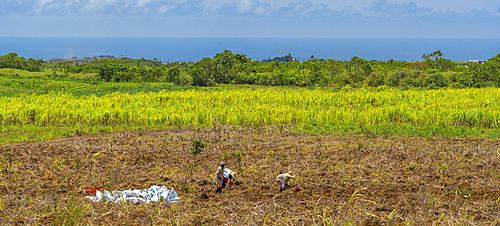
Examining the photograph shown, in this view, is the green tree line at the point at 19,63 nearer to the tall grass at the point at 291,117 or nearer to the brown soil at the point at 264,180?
the tall grass at the point at 291,117

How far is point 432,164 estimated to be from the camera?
21.4 ft

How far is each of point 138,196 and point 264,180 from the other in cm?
197

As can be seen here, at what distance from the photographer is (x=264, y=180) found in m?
5.73

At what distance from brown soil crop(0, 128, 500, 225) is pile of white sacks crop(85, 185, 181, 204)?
7.0 inches

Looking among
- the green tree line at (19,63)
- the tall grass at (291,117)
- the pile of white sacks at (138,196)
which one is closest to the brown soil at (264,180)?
the pile of white sacks at (138,196)

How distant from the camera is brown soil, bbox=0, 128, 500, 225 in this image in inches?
170

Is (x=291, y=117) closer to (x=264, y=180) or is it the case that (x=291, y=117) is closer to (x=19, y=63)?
(x=264, y=180)

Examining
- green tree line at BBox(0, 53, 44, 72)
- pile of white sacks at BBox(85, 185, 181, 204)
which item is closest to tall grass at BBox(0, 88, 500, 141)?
pile of white sacks at BBox(85, 185, 181, 204)

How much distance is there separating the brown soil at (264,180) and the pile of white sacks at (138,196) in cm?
18

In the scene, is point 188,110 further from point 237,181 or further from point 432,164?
point 432,164

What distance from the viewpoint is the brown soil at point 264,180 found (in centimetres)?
431

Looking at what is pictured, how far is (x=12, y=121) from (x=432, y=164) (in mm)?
12448

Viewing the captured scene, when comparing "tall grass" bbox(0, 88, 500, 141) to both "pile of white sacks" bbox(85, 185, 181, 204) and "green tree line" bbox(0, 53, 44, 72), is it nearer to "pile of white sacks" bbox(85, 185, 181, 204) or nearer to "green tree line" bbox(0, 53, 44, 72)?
"pile of white sacks" bbox(85, 185, 181, 204)

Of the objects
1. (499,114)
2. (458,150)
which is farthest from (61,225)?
(499,114)
